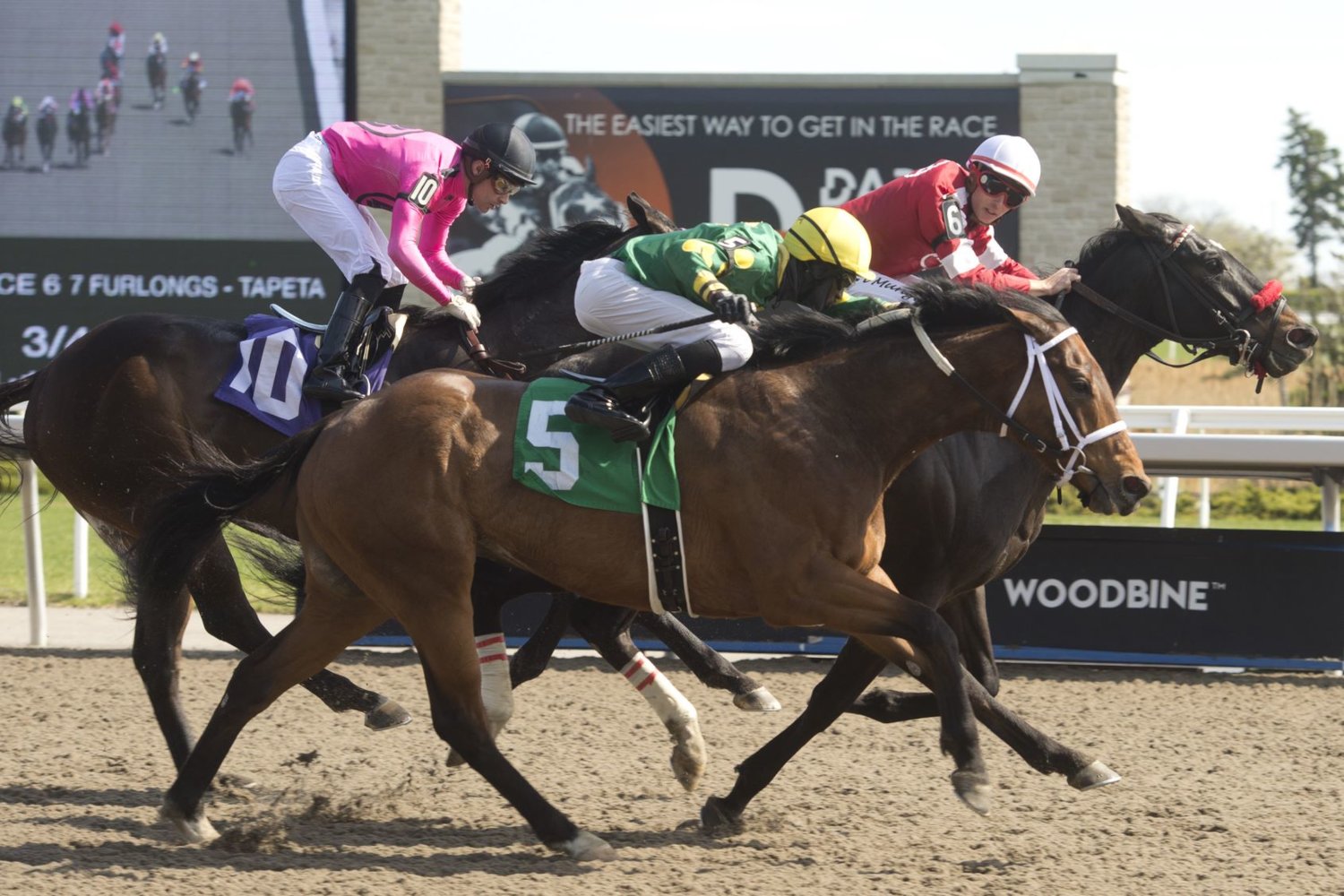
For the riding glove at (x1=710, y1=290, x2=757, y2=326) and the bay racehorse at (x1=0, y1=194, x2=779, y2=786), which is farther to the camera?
the bay racehorse at (x1=0, y1=194, x2=779, y2=786)

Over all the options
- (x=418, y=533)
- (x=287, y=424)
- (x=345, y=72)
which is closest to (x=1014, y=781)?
(x=418, y=533)

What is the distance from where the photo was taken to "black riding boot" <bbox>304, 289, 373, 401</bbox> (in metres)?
5.02

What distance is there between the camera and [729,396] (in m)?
4.24

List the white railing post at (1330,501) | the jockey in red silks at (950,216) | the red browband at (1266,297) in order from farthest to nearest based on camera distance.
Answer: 1. the white railing post at (1330,501)
2. the red browband at (1266,297)
3. the jockey in red silks at (950,216)

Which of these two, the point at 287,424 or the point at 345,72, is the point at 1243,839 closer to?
the point at 287,424

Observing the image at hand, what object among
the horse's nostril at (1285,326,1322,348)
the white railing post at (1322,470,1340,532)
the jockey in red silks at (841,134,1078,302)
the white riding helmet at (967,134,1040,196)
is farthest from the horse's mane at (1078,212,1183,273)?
the white railing post at (1322,470,1340,532)

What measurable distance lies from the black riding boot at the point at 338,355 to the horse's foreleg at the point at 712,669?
1.27 metres

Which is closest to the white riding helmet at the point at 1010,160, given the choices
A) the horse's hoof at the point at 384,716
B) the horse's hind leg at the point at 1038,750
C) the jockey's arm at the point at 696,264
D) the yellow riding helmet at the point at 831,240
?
the yellow riding helmet at the point at 831,240

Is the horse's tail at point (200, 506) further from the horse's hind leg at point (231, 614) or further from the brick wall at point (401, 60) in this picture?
the brick wall at point (401, 60)

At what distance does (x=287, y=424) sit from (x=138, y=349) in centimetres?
60

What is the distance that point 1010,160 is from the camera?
516 cm

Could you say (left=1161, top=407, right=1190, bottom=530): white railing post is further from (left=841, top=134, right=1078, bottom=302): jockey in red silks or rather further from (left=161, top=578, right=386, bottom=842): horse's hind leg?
(left=161, top=578, right=386, bottom=842): horse's hind leg

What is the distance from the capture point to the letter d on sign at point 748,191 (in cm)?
1366

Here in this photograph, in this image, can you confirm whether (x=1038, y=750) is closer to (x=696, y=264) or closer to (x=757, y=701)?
(x=757, y=701)
